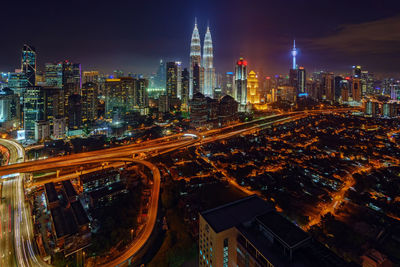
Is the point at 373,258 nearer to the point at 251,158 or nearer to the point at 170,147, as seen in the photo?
the point at 251,158

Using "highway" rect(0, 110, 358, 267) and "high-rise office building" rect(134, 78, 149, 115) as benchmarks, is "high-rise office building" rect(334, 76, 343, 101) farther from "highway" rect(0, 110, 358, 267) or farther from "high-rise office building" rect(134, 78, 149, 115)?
"high-rise office building" rect(134, 78, 149, 115)

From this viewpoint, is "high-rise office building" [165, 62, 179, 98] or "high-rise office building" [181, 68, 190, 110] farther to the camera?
"high-rise office building" [165, 62, 179, 98]

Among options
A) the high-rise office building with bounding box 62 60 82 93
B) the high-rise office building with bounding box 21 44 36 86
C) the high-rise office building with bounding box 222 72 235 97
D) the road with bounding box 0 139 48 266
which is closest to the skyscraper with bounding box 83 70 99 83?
the high-rise office building with bounding box 62 60 82 93

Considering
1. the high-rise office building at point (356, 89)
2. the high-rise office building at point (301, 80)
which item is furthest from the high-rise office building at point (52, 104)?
the high-rise office building at point (356, 89)

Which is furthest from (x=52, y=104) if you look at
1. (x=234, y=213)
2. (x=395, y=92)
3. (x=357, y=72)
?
(x=357, y=72)

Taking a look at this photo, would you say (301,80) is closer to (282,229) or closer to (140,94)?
(140,94)

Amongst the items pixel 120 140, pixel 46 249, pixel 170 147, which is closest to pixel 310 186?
pixel 170 147
